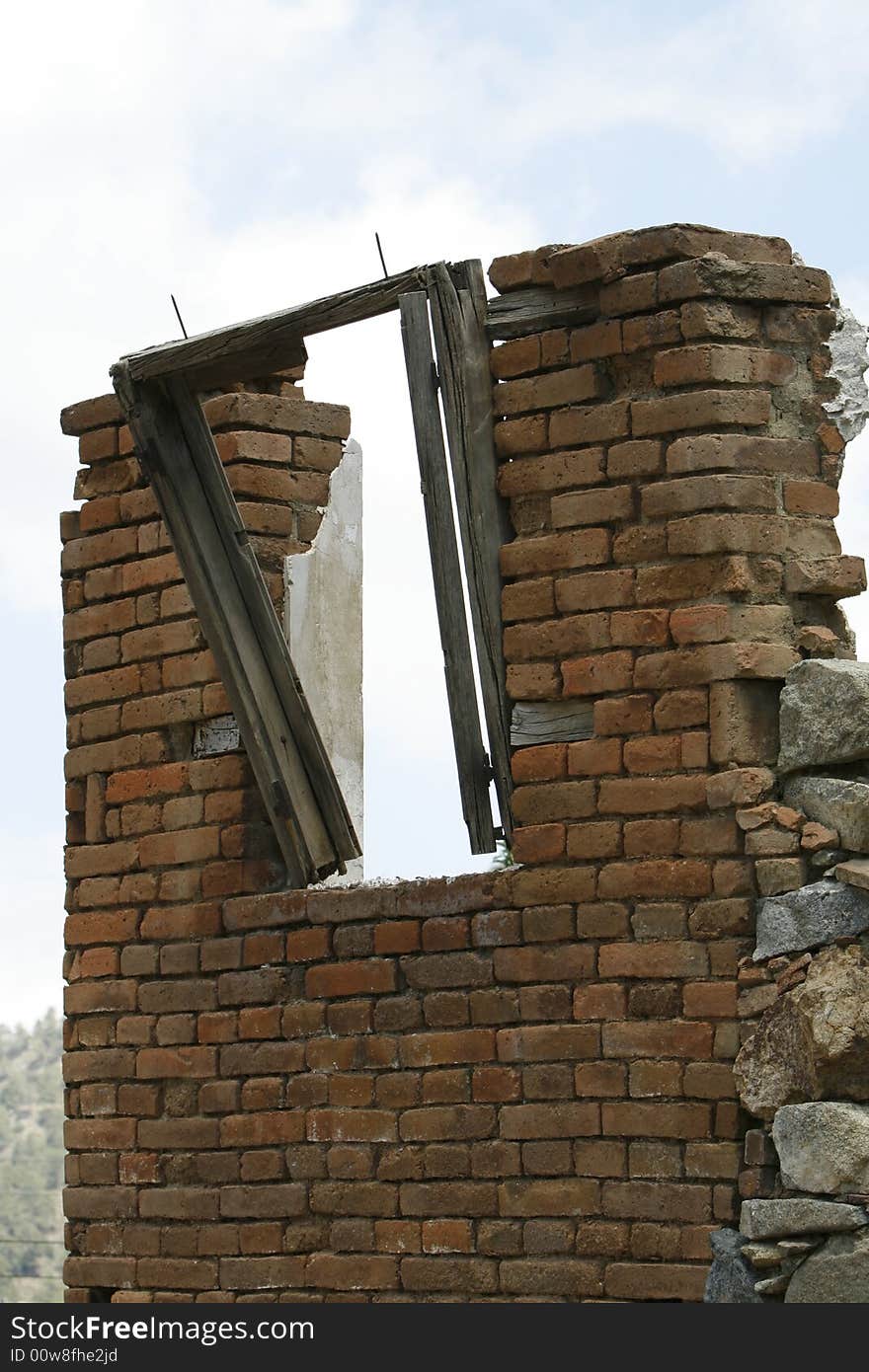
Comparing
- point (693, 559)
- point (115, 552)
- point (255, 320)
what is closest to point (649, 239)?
point (693, 559)

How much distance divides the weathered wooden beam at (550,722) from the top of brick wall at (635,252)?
1095 millimetres

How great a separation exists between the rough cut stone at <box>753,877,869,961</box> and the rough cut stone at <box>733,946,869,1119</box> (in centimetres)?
5

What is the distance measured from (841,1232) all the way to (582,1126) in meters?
0.75

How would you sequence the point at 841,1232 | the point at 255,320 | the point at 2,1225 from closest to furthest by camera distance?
the point at 841,1232, the point at 255,320, the point at 2,1225

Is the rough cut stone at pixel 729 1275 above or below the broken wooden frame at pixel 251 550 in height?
below

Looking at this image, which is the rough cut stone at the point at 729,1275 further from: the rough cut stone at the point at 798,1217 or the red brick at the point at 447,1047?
the red brick at the point at 447,1047

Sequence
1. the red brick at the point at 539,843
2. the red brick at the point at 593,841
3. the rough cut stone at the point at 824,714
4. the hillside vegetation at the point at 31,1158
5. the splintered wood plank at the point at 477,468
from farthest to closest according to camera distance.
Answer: the hillside vegetation at the point at 31,1158 → the splintered wood plank at the point at 477,468 → the red brick at the point at 539,843 → the red brick at the point at 593,841 → the rough cut stone at the point at 824,714

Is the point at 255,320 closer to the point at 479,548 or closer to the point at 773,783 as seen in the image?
the point at 479,548

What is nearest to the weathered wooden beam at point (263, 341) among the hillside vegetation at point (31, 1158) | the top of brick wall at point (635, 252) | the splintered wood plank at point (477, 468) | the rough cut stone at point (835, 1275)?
the splintered wood plank at point (477, 468)

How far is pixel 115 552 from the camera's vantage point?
6.85 m

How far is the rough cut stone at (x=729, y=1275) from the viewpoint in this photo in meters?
5.12

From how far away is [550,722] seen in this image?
226 inches

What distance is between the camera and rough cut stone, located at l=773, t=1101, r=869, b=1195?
16.4 feet

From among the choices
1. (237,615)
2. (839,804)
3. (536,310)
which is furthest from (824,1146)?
(237,615)
